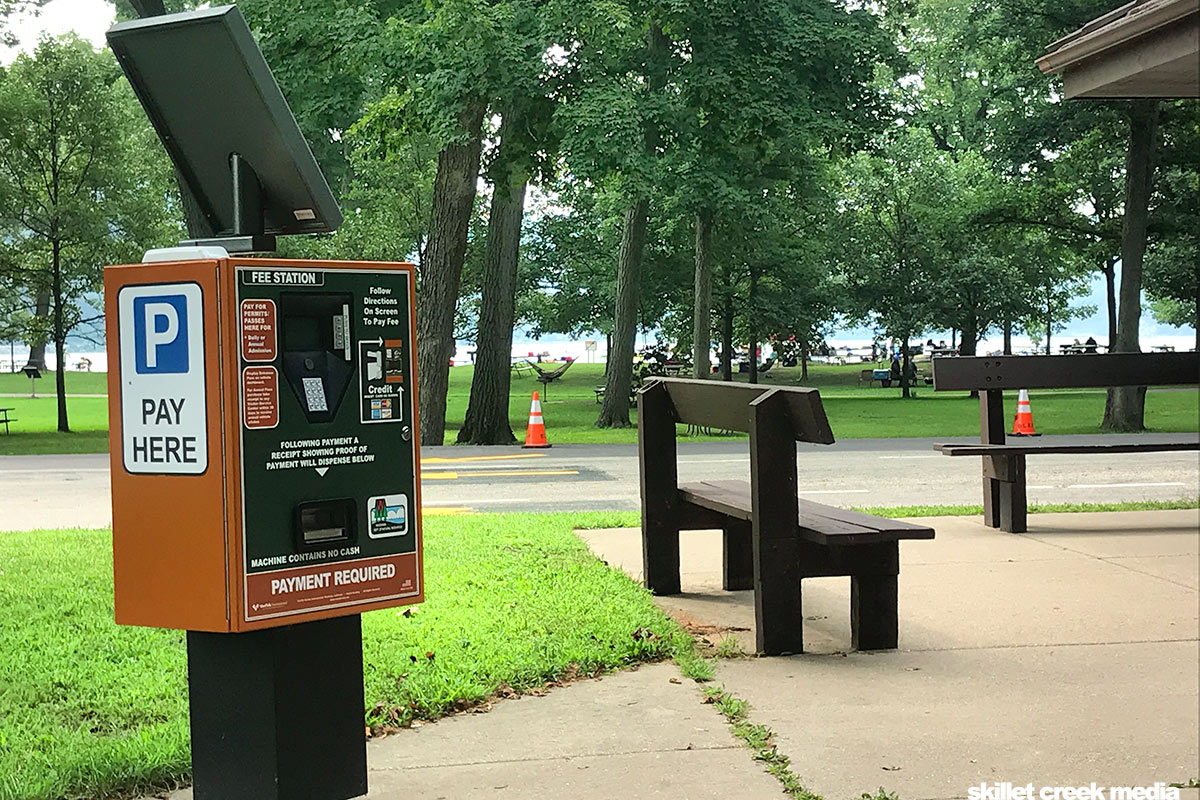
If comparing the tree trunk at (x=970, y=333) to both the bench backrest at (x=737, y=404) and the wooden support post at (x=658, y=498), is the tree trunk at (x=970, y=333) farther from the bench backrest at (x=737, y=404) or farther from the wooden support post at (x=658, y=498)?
the bench backrest at (x=737, y=404)

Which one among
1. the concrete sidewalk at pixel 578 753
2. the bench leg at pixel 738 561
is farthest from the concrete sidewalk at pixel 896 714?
the bench leg at pixel 738 561

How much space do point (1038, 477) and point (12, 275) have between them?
838 inches

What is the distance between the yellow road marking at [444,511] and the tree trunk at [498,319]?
9854 mm

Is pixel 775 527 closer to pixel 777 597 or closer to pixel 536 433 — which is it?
pixel 777 597

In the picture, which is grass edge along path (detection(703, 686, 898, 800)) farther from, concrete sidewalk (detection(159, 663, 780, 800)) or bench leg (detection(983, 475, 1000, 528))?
bench leg (detection(983, 475, 1000, 528))

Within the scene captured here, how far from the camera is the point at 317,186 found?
4168mm

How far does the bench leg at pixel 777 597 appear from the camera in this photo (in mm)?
6230

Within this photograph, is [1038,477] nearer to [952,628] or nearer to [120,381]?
[952,628]

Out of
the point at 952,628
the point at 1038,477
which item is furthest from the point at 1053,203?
the point at 952,628

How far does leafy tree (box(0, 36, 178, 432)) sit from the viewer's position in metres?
27.1

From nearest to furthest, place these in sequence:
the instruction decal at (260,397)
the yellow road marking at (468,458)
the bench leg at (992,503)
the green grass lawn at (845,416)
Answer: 1. the instruction decal at (260,397)
2. the bench leg at (992,503)
3. the yellow road marking at (468,458)
4. the green grass lawn at (845,416)

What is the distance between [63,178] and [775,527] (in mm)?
24990

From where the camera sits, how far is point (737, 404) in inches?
261

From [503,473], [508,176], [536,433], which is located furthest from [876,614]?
[508,176]
